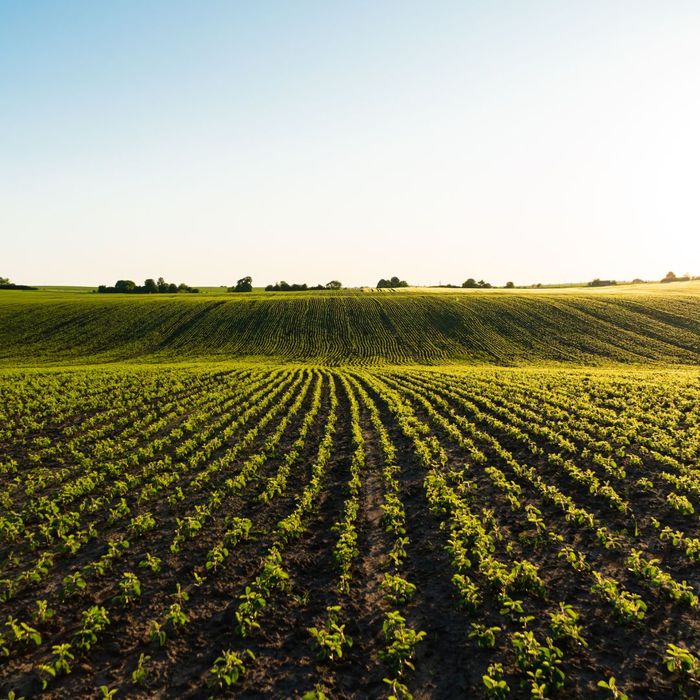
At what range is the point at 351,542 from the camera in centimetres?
1070

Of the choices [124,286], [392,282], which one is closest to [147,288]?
[124,286]

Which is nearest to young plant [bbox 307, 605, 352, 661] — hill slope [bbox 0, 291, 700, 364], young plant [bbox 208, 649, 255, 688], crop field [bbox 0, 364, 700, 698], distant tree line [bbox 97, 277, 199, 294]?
crop field [bbox 0, 364, 700, 698]

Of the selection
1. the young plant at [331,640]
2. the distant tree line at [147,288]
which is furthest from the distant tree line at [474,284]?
the young plant at [331,640]

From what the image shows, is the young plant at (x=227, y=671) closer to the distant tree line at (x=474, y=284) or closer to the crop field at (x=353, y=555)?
the crop field at (x=353, y=555)

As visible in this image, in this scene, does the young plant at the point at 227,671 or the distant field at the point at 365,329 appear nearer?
the young plant at the point at 227,671

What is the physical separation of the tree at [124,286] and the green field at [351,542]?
318 ft

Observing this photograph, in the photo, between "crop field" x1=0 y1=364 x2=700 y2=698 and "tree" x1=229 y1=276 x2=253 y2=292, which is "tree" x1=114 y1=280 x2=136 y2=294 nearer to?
"tree" x1=229 y1=276 x2=253 y2=292

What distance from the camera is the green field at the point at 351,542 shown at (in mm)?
7395

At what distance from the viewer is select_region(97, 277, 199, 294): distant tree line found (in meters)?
118

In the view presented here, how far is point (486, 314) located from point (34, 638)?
7153 centimetres

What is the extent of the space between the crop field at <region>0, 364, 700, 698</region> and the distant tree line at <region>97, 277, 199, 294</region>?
104 meters

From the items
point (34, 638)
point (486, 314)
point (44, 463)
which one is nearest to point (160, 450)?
point (44, 463)

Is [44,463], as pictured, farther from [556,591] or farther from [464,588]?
[556,591]

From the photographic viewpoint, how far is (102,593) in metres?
9.45
